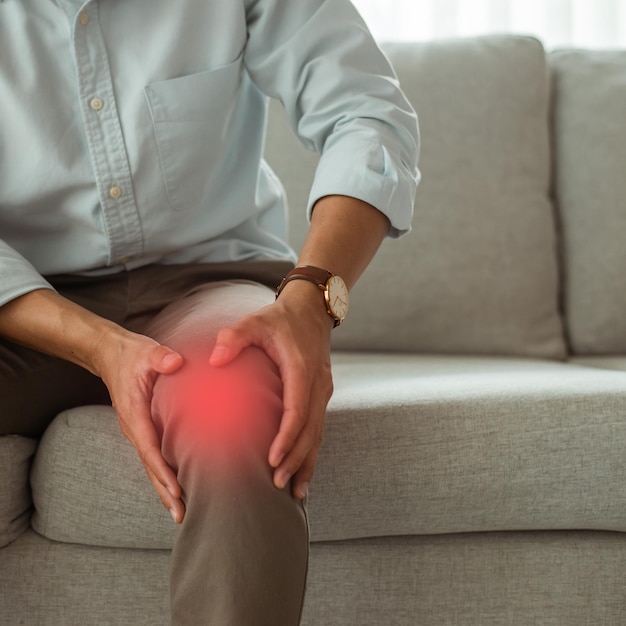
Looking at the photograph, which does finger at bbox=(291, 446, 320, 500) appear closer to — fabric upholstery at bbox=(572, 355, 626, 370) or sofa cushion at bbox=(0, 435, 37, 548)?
sofa cushion at bbox=(0, 435, 37, 548)

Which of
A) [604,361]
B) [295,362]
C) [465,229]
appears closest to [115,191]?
[295,362]

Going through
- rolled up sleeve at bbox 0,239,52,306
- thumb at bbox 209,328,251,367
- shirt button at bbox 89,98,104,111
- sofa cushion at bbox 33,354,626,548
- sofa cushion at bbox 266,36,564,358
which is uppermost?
shirt button at bbox 89,98,104,111

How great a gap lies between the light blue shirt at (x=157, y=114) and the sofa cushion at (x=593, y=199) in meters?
0.73

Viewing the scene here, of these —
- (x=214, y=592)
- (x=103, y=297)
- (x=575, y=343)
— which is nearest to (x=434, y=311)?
(x=575, y=343)

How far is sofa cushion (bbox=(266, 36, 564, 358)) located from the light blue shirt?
0.56m

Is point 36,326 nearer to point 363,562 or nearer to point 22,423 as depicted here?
point 22,423

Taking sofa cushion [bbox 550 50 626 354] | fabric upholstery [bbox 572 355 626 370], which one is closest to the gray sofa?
fabric upholstery [bbox 572 355 626 370]

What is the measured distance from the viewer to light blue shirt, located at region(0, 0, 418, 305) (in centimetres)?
102

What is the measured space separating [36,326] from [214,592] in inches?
15.8

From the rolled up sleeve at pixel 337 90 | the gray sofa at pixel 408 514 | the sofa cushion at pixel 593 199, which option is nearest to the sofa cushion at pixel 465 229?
the sofa cushion at pixel 593 199

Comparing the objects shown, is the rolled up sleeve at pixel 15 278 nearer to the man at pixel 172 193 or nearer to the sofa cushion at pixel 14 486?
Result: the man at pixel 172 193

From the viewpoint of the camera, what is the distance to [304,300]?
2.84 ft

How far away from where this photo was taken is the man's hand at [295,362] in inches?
29.0

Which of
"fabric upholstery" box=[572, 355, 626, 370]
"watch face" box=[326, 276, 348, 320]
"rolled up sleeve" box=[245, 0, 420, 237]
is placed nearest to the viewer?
"watch face" box=[326, 276, 348, 320]
